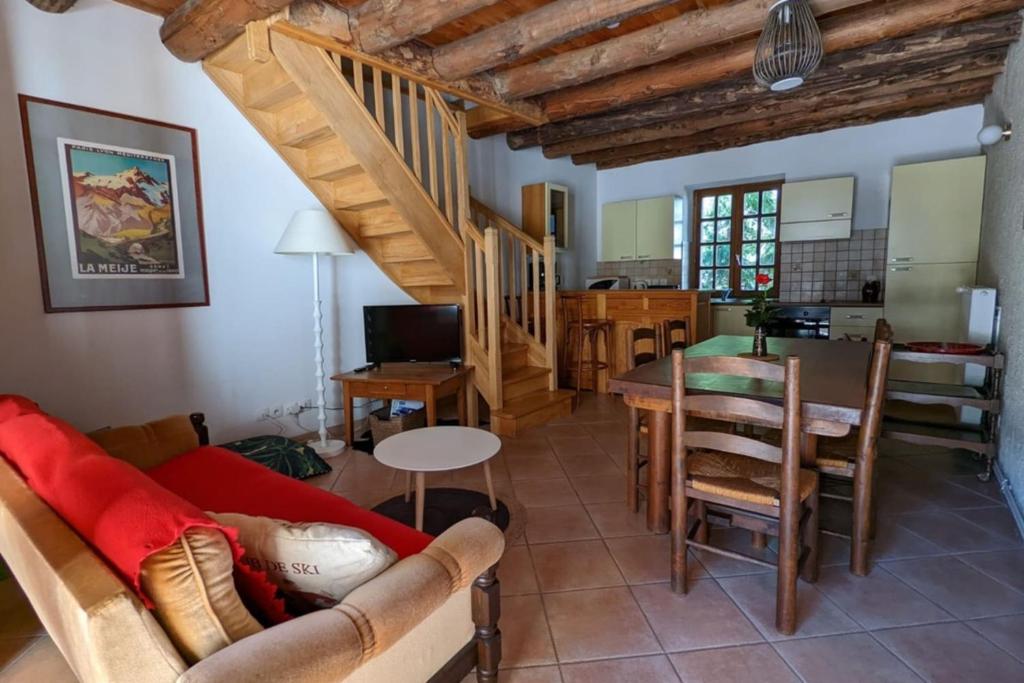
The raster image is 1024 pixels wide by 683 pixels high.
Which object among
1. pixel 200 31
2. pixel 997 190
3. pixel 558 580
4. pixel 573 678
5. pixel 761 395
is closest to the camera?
pixel 573 678

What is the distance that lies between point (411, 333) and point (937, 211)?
4414mm

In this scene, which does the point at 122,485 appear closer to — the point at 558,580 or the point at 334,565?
the point at 334,565

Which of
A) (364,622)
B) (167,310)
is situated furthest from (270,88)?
(364,622)

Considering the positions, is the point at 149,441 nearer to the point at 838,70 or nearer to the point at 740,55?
the point at 740,55

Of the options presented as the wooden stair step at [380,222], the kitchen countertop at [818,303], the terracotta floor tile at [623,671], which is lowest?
the terracotta floor tile at [623,671]

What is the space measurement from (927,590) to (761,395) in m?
0.97

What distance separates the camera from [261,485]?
198cm

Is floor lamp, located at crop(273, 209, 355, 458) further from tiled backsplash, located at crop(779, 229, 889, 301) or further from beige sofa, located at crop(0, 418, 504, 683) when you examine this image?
tiled backsplash, located at crop(779, 229, 889, 301)

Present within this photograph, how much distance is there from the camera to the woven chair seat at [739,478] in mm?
1655

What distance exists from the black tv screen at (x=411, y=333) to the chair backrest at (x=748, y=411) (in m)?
2.26


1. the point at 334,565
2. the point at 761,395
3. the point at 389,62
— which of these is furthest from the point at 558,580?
the point at 389,62

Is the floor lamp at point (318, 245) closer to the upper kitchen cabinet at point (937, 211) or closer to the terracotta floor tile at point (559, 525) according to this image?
the terracotta floor tile at point (559, 525)

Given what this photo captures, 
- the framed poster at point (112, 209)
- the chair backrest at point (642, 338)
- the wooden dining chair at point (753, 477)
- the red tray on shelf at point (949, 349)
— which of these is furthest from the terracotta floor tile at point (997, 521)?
the framed poster at point (112, 209)

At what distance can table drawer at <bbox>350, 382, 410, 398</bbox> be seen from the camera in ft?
11.2
